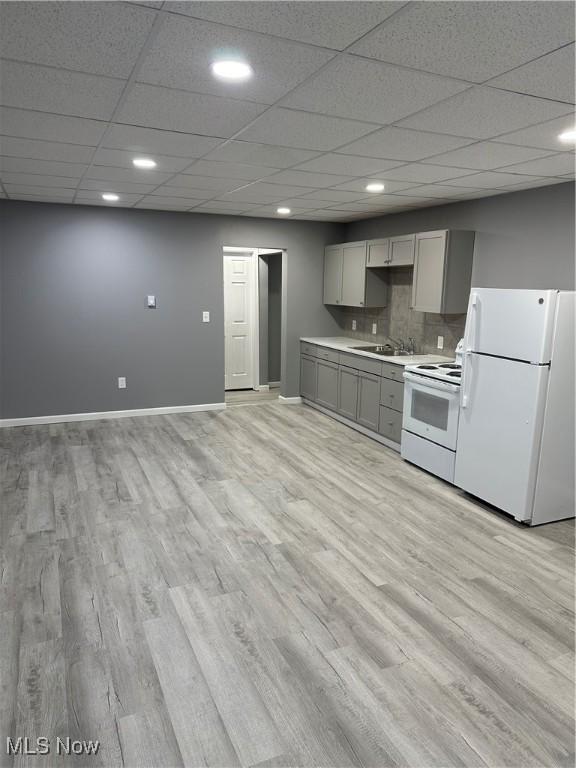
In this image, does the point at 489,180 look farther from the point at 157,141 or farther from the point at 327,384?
the point at 327,384

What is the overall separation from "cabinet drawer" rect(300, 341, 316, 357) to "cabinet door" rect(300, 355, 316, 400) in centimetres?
6

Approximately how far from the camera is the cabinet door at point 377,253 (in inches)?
218

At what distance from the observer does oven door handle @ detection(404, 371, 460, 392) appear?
3969mm

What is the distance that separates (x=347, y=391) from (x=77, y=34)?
4512 millimetres

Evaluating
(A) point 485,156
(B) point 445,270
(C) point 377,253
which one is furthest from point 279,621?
(C) point 377,253

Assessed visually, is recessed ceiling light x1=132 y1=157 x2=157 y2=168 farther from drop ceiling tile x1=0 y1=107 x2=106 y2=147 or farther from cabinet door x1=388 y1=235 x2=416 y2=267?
cabinet door x1=388 y1=235 x2=416 y2=267

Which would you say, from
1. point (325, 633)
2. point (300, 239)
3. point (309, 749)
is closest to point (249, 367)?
point (300, 239)

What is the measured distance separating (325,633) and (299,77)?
7.67 ft

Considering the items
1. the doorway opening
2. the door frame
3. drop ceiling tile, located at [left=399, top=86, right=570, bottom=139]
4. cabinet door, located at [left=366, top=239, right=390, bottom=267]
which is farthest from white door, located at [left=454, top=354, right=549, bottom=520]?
the door frame

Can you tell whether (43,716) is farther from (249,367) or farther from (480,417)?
(249,367)

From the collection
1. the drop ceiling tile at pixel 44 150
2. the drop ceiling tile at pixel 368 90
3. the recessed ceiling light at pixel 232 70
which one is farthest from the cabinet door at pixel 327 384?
the recessed ceiling light at pixel 232 70

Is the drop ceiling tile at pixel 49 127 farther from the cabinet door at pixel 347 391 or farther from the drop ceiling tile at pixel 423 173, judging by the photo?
the cabinet door at pixel 347 391

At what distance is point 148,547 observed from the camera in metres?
3.08

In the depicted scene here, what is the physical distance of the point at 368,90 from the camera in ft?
6.86
